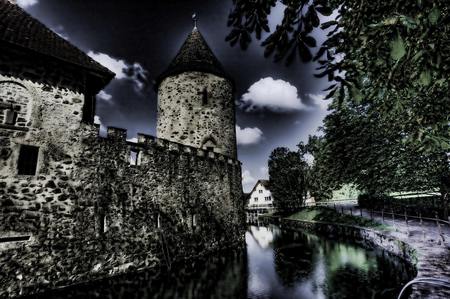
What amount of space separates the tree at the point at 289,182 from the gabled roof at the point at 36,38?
27.4m

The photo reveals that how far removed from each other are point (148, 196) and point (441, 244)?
10455mm

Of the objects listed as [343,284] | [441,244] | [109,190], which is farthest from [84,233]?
[441,244]

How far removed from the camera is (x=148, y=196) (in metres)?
9.73

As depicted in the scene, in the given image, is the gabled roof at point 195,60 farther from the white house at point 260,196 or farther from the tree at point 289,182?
the white house at point 260,196

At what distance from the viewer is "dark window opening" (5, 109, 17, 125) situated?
674 centimetres

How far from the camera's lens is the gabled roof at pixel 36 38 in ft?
23.2

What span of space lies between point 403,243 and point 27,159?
→ 41.8ft

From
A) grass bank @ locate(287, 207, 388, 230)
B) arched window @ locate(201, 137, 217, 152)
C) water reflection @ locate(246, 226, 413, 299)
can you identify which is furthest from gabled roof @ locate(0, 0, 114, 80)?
grass bank @ locate(287, 207, 388, 230)

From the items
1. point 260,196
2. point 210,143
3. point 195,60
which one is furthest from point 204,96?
point 260,196

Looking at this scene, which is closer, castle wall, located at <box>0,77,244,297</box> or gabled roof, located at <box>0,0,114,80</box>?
castle wall, located at <box>0,77,244,297</box>

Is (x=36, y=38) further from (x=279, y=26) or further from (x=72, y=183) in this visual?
(x=279, y=26)

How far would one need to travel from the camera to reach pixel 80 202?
7.73 m

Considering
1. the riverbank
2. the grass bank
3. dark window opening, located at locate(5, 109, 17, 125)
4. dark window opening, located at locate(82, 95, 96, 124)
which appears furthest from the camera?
the grass bank

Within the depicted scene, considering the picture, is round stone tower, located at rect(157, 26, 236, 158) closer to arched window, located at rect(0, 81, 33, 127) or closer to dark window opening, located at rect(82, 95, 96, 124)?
dark window opening, located at rect(82, 95, 96, 124)
